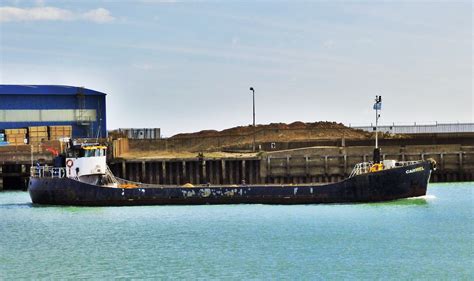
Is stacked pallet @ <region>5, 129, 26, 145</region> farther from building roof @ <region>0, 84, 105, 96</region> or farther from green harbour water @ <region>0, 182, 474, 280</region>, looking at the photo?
green harbour water @ <region>0, 182, 474, 280</region>

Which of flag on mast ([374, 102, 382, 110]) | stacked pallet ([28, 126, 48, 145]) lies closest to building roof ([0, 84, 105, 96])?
stacked pallet ([28, 126, 48, 145])

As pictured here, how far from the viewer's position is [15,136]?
72.6 m

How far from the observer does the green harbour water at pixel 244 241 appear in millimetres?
30734

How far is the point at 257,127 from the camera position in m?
88.5

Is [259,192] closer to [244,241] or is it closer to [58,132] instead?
[244,241]

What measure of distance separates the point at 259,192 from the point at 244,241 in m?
11.9

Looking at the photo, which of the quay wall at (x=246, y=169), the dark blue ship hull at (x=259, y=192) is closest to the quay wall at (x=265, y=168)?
the quay wall at (x=246, y=169)

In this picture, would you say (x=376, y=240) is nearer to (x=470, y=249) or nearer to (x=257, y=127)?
(x=470, y=249)

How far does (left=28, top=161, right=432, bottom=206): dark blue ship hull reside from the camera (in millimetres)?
47375

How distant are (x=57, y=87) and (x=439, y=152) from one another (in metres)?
32.7

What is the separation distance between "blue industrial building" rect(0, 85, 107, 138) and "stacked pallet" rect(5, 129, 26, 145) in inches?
57.0

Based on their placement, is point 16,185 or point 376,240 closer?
point 376,240

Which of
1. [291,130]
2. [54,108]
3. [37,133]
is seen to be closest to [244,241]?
[37,133]

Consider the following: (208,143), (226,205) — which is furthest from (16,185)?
(226,205)
